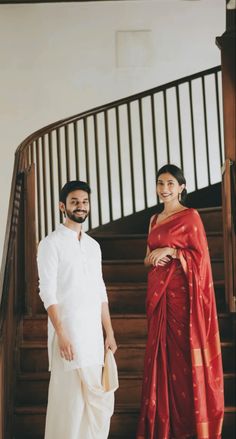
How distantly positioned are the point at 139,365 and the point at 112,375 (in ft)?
2.92

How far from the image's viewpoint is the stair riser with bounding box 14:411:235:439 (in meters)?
3.27

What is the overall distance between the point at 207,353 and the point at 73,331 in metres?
0.72

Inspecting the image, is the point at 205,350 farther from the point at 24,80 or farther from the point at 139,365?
the point at 24,80

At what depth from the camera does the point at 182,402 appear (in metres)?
3.02

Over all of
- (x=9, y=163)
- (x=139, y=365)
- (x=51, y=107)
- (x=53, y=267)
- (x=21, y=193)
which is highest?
(x=51, y=107)

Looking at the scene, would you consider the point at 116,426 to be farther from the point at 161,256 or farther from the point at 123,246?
the point at 123,246

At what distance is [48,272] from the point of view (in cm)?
273

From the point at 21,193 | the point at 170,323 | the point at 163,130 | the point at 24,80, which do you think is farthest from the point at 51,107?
the point at 170,323

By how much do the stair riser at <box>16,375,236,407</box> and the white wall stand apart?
334 centimetres

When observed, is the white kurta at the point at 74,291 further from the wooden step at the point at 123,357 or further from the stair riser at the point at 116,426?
the wooden step at the point at 123,357

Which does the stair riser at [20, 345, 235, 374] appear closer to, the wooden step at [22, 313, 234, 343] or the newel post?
the wooden step at [22, 313, 234, 343]

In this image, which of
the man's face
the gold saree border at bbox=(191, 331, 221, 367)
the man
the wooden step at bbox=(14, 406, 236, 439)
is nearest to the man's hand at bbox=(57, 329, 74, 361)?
the man

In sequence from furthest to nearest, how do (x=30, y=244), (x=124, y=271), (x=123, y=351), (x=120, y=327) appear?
(x=124, y=271), (x=30, y=244), (x=120, y=327), (x=123, y=351)

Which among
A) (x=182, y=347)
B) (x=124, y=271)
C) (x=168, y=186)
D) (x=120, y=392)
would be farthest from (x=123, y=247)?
(x=182, y=347)
